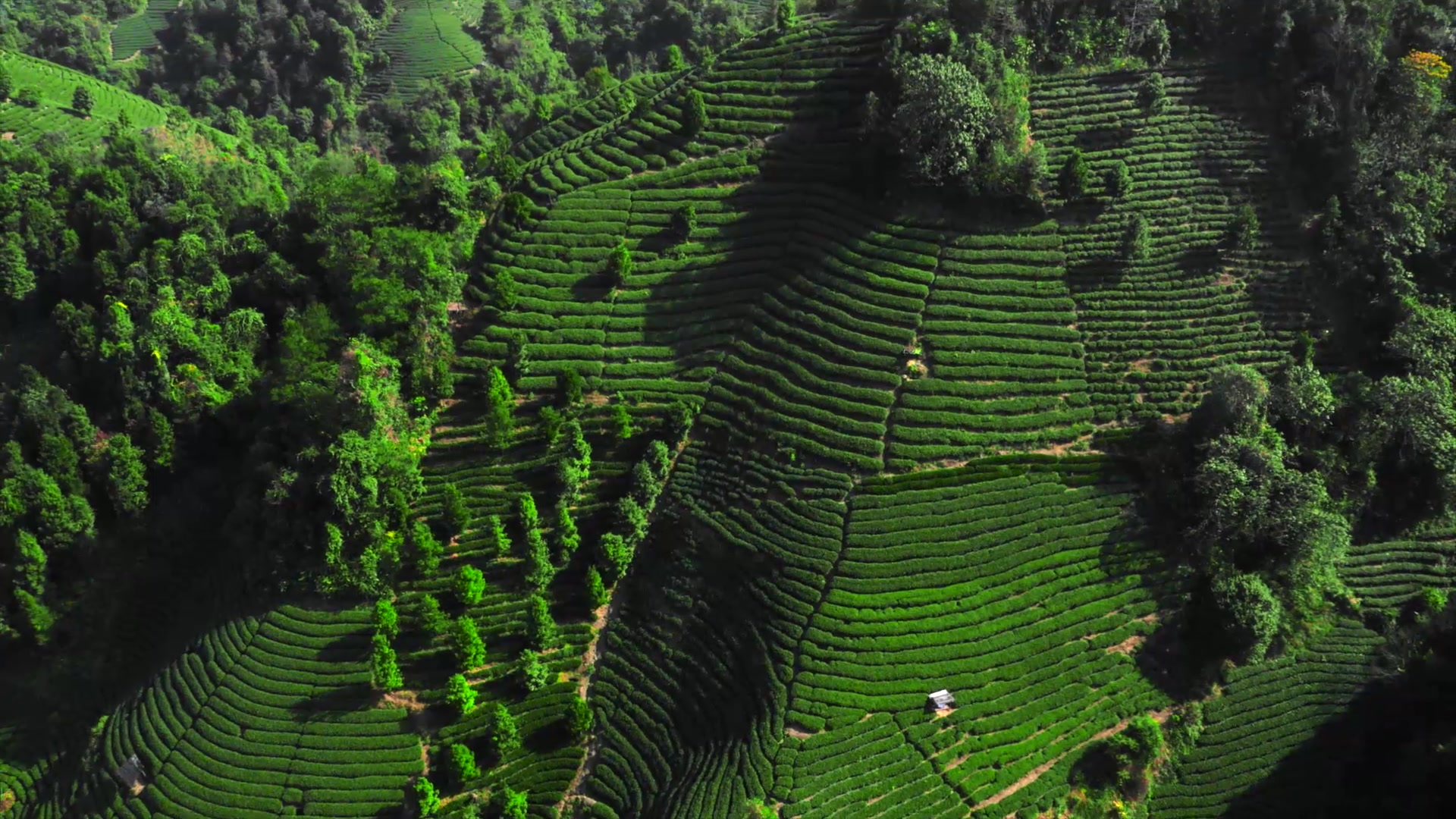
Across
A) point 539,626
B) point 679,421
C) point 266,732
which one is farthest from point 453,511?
point 266,732

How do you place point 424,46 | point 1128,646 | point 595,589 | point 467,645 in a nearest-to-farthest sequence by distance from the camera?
point 1128,646 → point 467,645 → point 595,589 → point 424,46

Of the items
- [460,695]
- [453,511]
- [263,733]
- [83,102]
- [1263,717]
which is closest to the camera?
[1263,717]

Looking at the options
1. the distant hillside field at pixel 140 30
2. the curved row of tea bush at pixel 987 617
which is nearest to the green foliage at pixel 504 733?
the curved row of tea bush at pixel 987 617

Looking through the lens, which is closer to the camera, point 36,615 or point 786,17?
point 36,615

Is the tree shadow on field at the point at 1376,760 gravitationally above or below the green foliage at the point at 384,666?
above

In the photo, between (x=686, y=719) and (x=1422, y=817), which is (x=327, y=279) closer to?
(x=686, y=719)

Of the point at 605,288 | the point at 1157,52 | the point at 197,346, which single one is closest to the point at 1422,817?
the point at 1157,52

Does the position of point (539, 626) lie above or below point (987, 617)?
below

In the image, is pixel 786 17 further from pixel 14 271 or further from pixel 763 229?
pixel 14 271

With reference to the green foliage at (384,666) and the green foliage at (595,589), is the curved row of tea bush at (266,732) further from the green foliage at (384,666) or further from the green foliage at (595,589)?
the green foliage at (595,589)
